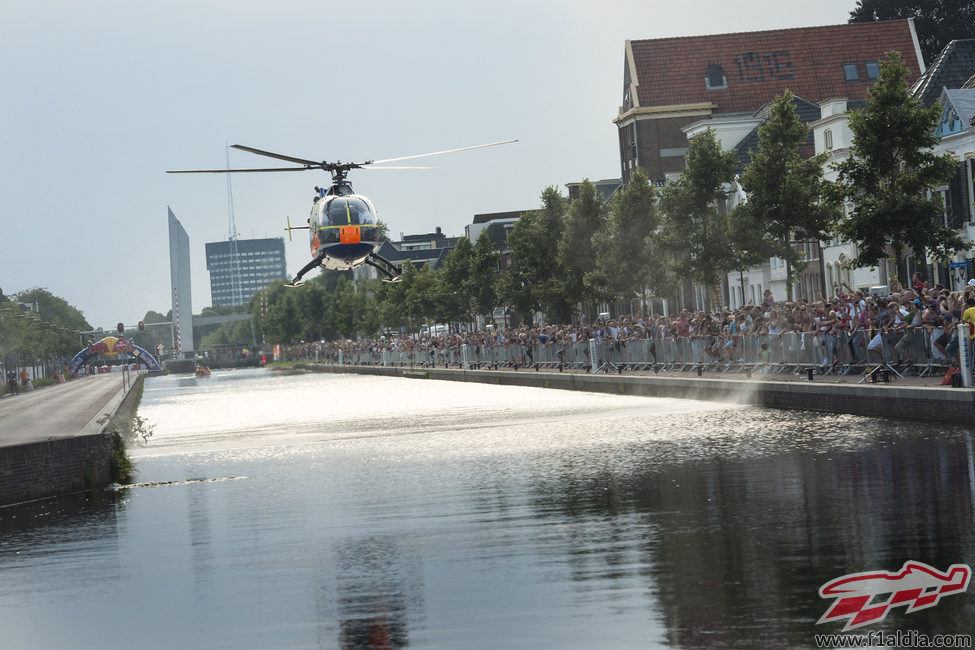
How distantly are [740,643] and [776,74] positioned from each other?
8047 centimetres

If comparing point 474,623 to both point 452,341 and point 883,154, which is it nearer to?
point 883,154

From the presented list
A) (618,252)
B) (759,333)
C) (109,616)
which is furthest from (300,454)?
(618,252)

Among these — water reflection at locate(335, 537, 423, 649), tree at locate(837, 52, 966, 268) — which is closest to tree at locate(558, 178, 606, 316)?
tree at locate(837, 52, 966, 268)

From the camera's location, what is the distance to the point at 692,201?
42.3 meters

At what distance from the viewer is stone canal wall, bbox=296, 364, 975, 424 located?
68.1ft

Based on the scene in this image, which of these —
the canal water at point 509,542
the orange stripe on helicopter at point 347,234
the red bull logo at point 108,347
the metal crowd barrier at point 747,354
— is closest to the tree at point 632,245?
the metal crowd barrier at point 747,354

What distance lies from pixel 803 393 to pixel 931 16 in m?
56.1

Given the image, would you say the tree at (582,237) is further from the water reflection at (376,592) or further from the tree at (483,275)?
the water reflection at (376,592)

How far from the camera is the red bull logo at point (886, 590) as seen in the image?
8.20m

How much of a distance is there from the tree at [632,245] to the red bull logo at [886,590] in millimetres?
40856

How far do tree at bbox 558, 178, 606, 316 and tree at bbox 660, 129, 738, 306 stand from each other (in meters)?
14.8

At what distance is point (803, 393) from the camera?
25609 mm

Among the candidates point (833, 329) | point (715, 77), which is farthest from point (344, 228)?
point (715, 77)

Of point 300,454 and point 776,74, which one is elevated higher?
point 776,74
